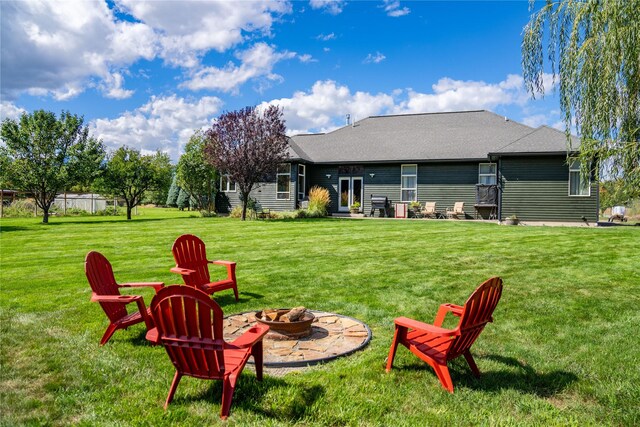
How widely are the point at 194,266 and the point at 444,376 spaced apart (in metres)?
3.58

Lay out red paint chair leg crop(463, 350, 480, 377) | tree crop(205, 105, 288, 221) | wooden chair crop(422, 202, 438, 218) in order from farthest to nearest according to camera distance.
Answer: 1. wooden chair crop(422, 202, 438, 218)
2. tree crop(205, 105, 288, 221)
3. red paint chair leg crop(463, 350, 480, 377)

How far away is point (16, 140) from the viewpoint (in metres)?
20.0

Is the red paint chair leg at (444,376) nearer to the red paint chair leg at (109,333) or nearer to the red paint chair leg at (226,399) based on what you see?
the red paint chair leg at (226,399)

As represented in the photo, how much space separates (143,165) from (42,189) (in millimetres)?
4766

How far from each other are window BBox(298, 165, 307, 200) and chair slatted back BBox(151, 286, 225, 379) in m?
20.9

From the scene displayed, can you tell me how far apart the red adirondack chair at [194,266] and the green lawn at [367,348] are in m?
0.30

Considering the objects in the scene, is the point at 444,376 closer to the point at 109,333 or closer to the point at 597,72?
the point at 109,333

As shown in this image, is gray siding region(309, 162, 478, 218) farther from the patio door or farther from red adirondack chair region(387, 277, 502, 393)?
red adirondack chair region(387, 277, 502, 393)

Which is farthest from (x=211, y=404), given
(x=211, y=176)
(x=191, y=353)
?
(x=211, y=176)

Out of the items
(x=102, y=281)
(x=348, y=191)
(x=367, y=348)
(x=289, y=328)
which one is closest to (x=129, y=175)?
(x=348, y=191)

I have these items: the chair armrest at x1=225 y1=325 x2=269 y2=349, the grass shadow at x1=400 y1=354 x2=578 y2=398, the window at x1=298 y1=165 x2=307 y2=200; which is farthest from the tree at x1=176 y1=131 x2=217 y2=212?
the grass shadow at x1=400 y1=354 x2=578 y2=398

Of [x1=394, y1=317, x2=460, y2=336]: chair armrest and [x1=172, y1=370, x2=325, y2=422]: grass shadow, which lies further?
[x1=394, y1=317, x2=460, y2=336]: chair armrest

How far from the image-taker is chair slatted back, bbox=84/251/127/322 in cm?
411

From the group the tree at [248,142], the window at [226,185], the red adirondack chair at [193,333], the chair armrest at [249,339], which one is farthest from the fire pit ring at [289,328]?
the window at [226,185]
